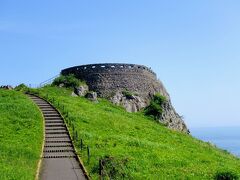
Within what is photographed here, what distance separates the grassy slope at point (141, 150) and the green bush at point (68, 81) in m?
14.9

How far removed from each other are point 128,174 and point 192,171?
485cm

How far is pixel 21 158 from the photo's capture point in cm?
2695

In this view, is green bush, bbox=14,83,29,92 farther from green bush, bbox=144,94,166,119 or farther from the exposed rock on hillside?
green bush, bbox=144,94,166,119

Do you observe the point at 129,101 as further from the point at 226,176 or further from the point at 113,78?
the point at 226,176

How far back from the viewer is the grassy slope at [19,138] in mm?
24031

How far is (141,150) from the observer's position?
3212 cm

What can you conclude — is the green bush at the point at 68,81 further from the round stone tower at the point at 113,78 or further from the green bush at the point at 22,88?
the green bush at the point at 22,88

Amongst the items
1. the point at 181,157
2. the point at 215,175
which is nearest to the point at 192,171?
the point at 215,175

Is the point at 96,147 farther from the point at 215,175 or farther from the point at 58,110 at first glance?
the point at 58,110

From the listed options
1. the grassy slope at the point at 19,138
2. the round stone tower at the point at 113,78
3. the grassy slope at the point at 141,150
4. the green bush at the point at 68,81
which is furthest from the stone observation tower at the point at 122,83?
the grassy slope at the point at 19,138

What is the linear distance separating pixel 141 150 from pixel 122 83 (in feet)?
118

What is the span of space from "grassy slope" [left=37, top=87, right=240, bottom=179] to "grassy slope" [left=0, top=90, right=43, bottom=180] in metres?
3.20

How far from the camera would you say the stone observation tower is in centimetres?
6500

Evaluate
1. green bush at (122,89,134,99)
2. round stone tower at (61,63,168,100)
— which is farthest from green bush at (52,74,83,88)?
green bush at (122,89,134,99)
